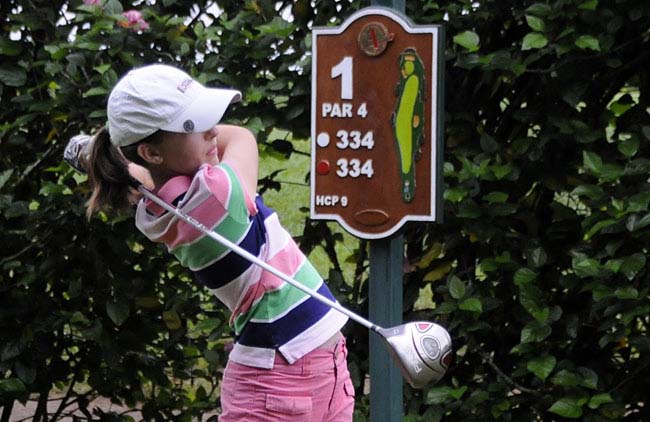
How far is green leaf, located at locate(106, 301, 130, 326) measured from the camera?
4660mm

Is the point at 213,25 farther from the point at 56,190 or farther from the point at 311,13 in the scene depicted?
the point at 56,190

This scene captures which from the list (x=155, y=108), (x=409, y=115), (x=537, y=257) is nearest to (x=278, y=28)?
(x=409, y=115)

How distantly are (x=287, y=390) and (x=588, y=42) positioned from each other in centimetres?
155

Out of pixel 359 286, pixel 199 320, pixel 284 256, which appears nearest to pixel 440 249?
pixel 359 286

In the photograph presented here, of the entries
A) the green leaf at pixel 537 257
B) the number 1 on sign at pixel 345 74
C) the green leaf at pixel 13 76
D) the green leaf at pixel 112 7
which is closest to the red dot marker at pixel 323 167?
the number 1 on sign at pixel 345 74

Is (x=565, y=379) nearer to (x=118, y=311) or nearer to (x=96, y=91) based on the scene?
(x=118, y=311)

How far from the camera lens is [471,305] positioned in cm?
418

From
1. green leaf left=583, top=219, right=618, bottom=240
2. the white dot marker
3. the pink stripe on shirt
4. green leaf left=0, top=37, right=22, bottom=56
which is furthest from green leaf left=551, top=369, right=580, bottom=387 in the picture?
green leaf left=0, top=37, right=22, bottom=56

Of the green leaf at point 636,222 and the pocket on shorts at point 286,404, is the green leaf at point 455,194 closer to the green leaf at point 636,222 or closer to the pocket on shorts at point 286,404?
the green leaf at point 636,222

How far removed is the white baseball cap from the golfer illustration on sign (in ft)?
2.65

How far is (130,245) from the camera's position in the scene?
478 cm

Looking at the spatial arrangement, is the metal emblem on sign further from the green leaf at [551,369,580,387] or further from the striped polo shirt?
the green leaf at [551,369,580,387]

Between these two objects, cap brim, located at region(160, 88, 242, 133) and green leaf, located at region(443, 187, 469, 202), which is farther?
green leaf, located at region(443, 187, 469, 202)

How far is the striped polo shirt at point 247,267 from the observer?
3.03m
